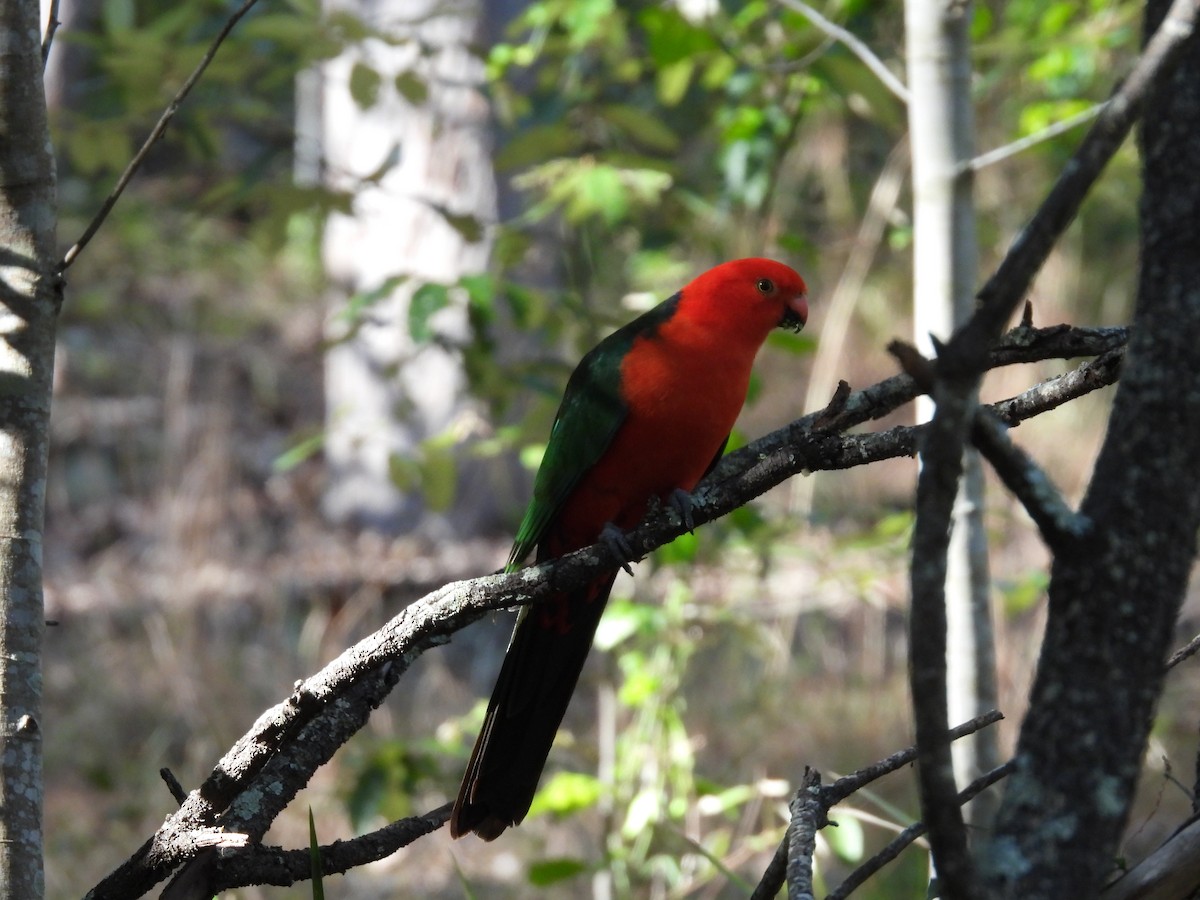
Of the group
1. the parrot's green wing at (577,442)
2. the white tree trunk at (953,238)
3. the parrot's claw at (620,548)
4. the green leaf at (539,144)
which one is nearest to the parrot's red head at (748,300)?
the parrot's green wing at (577,442)

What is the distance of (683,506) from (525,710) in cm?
53

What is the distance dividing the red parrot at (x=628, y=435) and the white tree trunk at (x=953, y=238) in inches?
17.4

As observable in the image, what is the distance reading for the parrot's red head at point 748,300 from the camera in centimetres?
283

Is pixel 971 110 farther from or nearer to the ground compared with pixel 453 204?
nearer to the ground

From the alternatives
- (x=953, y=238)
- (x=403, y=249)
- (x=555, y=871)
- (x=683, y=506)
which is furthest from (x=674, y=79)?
(x=403, y=249)

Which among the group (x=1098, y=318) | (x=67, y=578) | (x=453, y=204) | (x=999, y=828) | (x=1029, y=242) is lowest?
(x=999, y=828)

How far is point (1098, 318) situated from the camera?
8719 millimetres

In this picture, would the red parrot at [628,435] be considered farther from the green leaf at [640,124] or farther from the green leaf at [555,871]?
the green leaf at [555,871]

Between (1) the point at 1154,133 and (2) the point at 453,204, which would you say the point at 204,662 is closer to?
(2) the point at 453,204

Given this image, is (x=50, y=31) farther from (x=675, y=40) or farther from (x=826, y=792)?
(x=675, y=40)

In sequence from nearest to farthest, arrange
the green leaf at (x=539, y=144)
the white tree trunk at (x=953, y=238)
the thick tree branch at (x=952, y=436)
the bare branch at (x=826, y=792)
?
the thick tree branch at (x=952, y=436), the bare branch at (x=826, y=792), the white tree trunk at (x=953, y=238), the green leaf at (x=539, y=144)

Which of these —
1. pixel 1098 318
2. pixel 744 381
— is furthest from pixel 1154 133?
pixel 1098 318

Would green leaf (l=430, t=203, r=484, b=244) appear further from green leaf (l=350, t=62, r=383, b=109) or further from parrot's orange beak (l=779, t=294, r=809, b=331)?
parrot's orange beak (l=779, t=294, r=809, b=331)

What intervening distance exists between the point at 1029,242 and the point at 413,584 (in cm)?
704
